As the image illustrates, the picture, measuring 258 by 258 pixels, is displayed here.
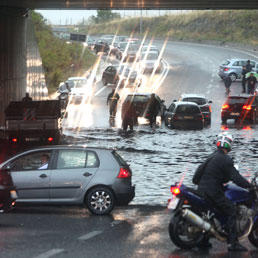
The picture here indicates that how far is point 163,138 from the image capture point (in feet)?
104

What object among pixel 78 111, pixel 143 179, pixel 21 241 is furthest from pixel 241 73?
pixel 21 241

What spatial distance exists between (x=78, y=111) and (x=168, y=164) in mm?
24737

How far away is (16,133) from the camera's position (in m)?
26.9

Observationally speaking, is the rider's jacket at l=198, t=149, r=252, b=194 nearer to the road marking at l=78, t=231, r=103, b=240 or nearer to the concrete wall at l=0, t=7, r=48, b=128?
the road marking at l=78, t=231, r=103, b=240

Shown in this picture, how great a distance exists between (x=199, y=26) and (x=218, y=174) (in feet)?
358

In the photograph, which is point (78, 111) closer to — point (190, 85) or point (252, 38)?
point (190, 85)

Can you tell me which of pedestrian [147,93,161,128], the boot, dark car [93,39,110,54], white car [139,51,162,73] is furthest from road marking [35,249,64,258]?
dark car [93,39,110,54]

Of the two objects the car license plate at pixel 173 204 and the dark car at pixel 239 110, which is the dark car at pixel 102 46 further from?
the car license plate at pixel 173 204

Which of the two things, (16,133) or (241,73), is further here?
(241,73)

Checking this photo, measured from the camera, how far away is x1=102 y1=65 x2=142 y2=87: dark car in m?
59.8

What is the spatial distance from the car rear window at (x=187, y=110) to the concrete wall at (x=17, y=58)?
24.5 ft

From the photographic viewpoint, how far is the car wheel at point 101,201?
47.2 ft

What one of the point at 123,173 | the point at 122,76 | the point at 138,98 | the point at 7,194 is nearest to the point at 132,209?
the point at 123,173

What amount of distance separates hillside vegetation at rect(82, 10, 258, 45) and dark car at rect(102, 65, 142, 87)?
36452 mm
